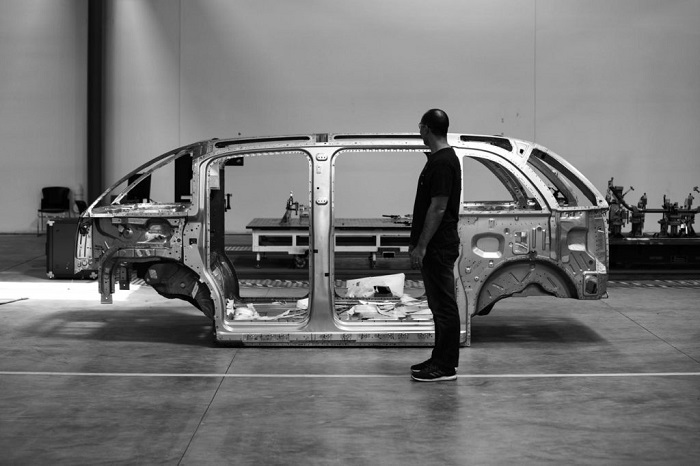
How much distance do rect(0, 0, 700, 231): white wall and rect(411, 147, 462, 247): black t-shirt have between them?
11.6 m

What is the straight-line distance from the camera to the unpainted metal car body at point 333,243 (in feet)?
24.6

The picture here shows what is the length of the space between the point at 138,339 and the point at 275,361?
1514 mm

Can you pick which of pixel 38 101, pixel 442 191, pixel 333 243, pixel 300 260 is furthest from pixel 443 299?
pixel 38 101

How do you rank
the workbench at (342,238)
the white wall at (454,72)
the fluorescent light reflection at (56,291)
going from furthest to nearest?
the white wall at (454,72)
the workbench at (342,238)
the fluorescent light reflection at (56,291)

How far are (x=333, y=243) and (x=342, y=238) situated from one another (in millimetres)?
5359

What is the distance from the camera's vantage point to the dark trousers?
6.48 metres

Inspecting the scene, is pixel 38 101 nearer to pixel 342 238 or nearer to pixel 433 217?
pixel 342 238

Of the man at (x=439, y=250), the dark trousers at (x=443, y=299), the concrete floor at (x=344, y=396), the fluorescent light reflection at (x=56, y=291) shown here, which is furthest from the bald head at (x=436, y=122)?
the fluorescent light reflection at (x=56, y=291)

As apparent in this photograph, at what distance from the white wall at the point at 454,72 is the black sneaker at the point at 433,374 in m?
11.7

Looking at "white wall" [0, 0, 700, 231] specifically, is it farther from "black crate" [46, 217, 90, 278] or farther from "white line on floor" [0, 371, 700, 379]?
"white line on floor" [0, 371, 700, 379]

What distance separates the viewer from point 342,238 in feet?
42.2

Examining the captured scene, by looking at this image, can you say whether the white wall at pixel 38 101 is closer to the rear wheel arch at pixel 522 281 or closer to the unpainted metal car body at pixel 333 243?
the unpainted metal car body at pixel 333 243

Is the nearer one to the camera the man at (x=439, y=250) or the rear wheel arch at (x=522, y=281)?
the man at (x=439, y=250)

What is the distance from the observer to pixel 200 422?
5551 millimetres
